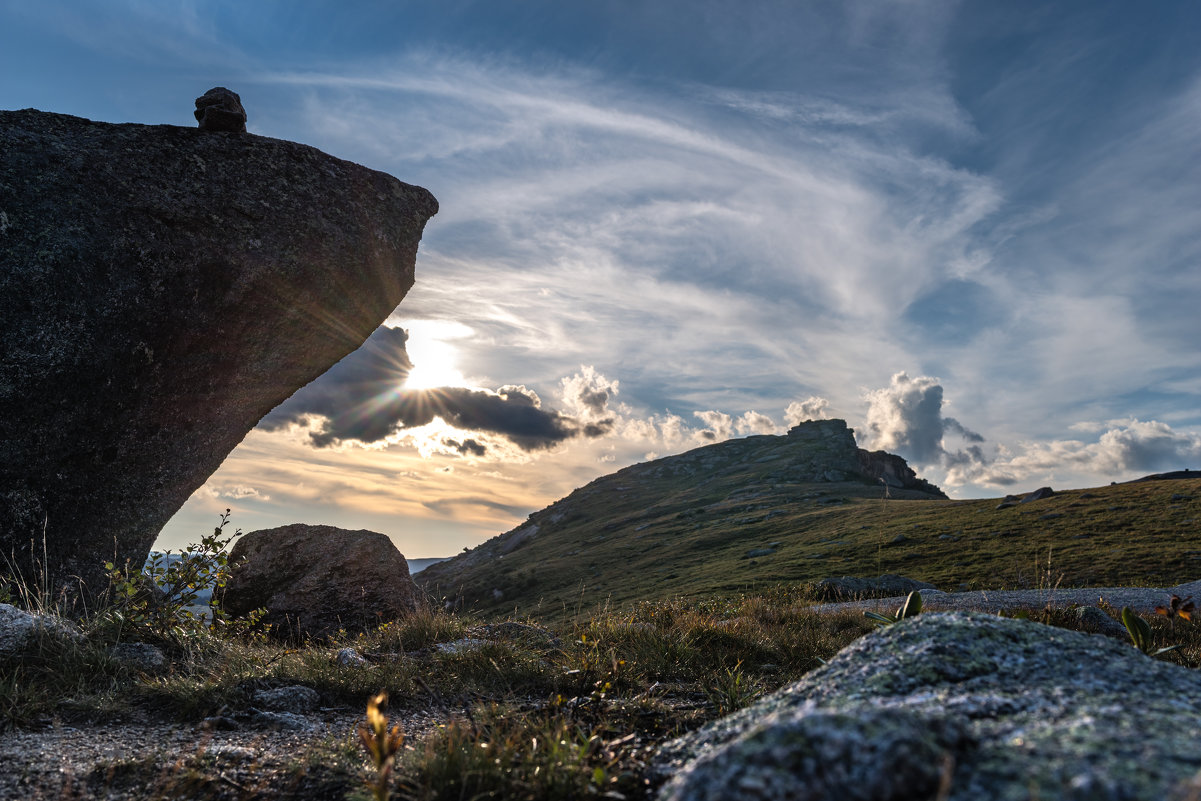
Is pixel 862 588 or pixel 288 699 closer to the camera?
pixel 288 699

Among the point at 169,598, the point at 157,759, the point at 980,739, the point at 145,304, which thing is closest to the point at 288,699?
the point at 157,759

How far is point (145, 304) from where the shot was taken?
10992mm

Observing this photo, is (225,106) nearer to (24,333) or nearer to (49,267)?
(49,267)

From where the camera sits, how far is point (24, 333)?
984 centimetres

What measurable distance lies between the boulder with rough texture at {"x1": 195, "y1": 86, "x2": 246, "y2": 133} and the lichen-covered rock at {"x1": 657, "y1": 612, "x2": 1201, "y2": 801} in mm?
14579

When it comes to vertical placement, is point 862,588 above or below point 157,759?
above

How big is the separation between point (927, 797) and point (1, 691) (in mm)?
6632

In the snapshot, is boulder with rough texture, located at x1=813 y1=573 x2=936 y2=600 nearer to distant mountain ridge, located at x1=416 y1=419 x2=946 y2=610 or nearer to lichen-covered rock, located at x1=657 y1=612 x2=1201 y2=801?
lichen-covered rock, located at x1=657 y1=612 x2=1201 y2=801

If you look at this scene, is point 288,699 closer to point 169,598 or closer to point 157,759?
point 157,759

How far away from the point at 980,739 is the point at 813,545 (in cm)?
6255

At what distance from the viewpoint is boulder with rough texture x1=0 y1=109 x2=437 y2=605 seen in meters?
10.1

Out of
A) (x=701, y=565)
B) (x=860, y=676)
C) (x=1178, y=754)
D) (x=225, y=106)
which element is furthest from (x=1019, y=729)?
(x=701, y=565)

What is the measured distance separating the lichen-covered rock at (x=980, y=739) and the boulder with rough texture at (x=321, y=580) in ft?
45.2

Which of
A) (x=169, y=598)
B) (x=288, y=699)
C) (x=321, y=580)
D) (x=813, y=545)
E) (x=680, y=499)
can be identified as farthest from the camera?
(x=680, y=499)
